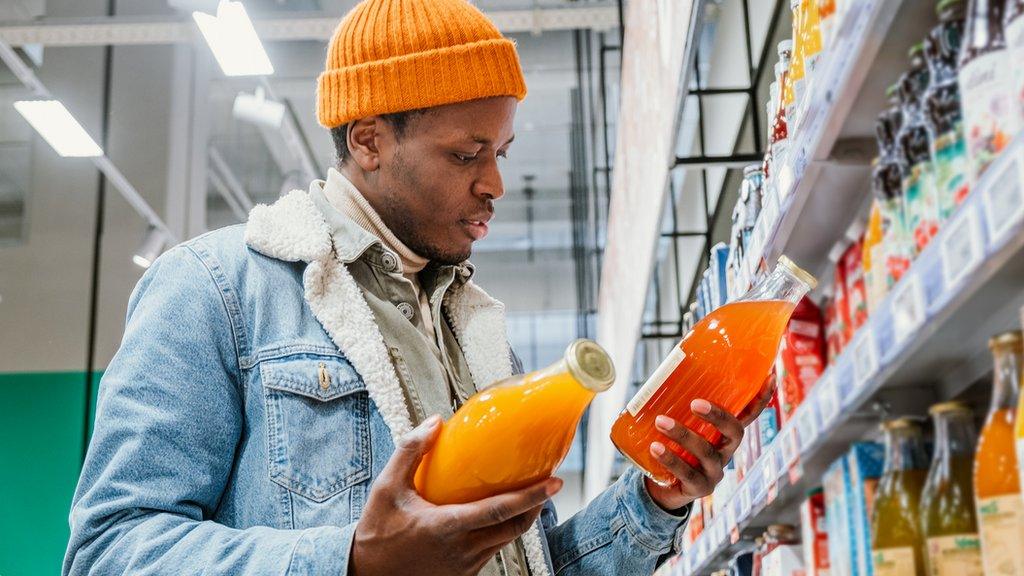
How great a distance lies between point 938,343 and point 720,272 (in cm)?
129

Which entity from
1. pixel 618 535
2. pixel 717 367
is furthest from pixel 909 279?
pixel 618 535

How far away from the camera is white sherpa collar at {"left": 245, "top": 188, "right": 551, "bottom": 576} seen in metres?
1.52

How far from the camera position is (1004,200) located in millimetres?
886

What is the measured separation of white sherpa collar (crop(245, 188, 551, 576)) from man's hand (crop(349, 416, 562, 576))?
0.27 m

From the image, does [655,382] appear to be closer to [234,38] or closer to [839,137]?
[839,137]

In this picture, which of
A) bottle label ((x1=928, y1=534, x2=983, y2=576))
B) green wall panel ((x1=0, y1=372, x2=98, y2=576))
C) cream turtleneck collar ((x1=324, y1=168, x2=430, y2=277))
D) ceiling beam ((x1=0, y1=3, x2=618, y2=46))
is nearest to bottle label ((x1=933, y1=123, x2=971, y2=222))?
bottle label ((x1=928, y1=534, x2=983, y2=576))

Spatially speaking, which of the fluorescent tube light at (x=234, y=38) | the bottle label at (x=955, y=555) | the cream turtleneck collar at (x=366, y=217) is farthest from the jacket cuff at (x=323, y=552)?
the fluorescent tube light at (x=234, y=38)

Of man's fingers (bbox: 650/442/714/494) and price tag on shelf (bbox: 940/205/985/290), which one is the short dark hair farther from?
price tag on shelf (bbox: 940/205/985/290)

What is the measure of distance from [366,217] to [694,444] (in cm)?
60

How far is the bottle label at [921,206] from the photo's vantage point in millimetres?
1149

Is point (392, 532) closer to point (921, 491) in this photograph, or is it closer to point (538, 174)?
point (921, 491)

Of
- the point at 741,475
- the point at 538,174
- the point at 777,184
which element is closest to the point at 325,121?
the point at 777,184

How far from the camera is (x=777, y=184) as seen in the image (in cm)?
162

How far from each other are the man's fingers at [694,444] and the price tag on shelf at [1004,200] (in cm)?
65
